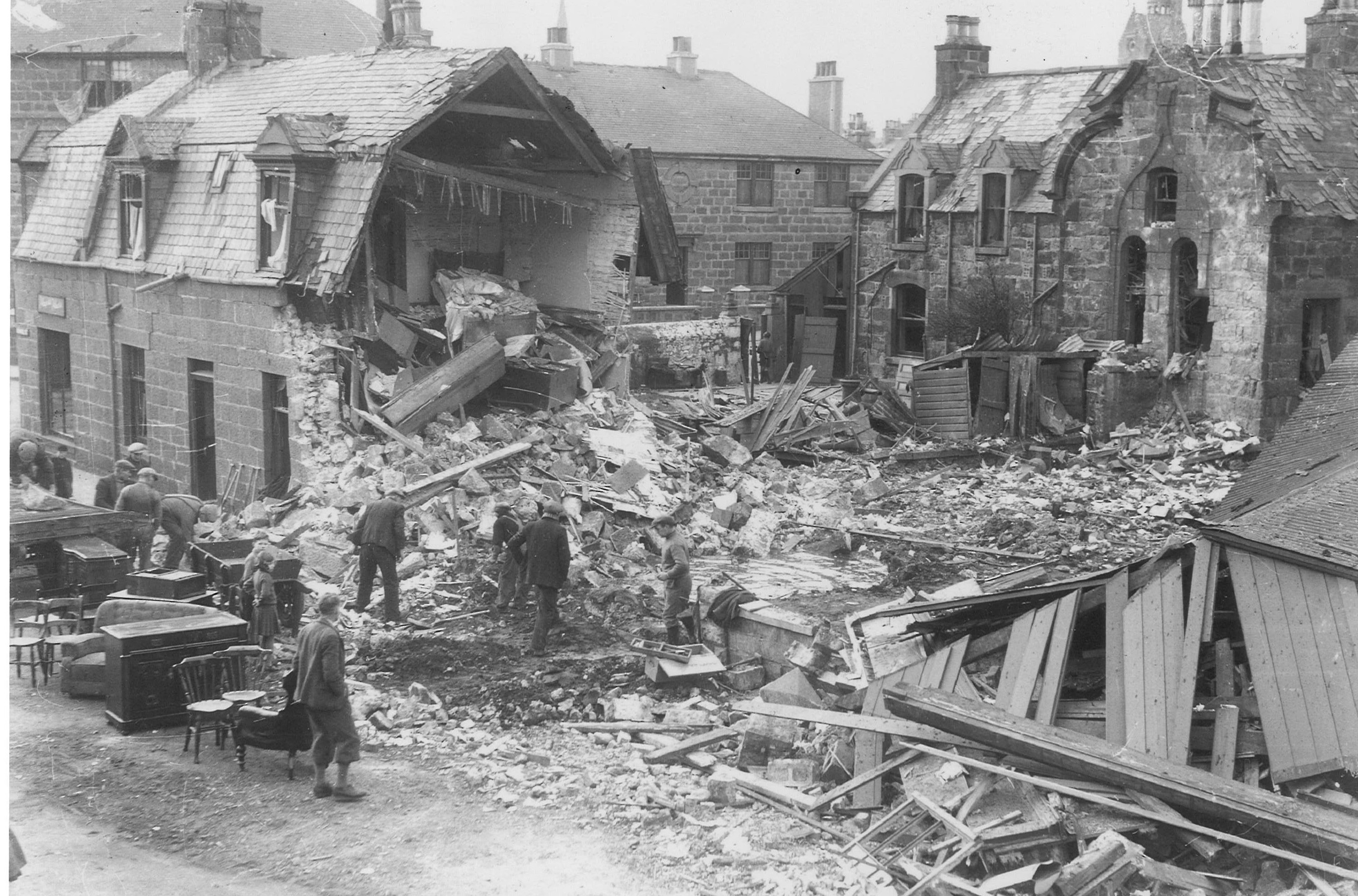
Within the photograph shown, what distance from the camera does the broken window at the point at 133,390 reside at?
20.9 metres

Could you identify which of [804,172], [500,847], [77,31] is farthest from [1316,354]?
[77,31]

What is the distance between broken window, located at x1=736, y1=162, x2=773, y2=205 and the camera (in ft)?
122

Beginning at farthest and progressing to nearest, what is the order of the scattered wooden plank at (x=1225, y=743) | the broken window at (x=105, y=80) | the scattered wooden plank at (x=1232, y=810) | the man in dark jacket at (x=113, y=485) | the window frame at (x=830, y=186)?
the window frame at (x=830, y=186) → the broken window at (x=105, y=80) → the man in dark jacket at (x=113, y=485) → the scattered wooden plank at (x=1225, y=743) → the scattered wooden plank at (x=1232, y=810)

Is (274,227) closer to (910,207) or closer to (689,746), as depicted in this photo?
(689,746)

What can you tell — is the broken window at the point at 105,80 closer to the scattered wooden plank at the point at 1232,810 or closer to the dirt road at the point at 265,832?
the dirt road at the point at 265,832

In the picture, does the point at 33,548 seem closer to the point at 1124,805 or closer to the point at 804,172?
the point at 1124,805

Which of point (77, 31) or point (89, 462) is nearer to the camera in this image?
point (89, 462)

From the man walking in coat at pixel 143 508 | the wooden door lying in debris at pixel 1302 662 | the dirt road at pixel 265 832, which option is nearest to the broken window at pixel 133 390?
the man walking in coat at pixel 143 508

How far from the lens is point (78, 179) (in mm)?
21766

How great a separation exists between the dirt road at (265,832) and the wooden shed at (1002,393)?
17.1 meters

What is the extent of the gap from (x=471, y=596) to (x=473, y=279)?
674 centimetres

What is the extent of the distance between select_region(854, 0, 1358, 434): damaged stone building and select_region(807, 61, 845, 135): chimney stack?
798 centimetres

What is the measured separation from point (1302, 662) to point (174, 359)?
15918 millimetres

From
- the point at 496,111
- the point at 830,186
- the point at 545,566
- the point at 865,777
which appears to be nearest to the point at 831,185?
the point at 830,186
